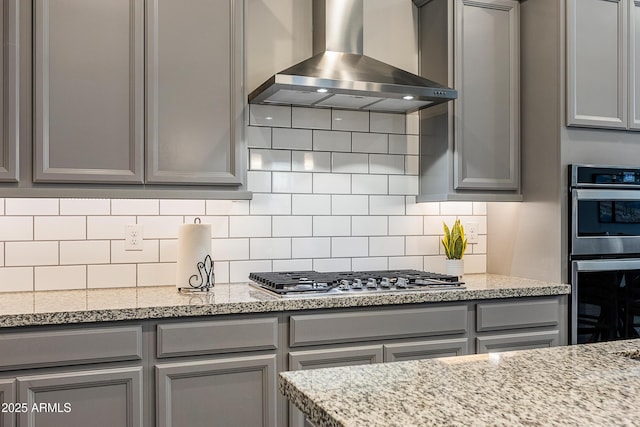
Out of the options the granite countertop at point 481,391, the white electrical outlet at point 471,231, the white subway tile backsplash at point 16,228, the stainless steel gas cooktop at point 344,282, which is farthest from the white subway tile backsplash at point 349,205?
the granite countertop at point 481,391

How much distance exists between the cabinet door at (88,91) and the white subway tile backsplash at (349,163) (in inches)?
42.3

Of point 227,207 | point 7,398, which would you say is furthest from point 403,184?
point 7,398

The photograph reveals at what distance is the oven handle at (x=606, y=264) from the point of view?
298cm

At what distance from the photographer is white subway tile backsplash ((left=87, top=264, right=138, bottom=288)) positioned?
2799mm

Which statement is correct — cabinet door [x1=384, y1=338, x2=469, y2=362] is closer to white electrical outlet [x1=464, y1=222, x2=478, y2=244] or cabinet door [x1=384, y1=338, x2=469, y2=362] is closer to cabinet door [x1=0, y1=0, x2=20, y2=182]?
white electrical outlet [x1=464, y1=222, x2=478, y2=244]

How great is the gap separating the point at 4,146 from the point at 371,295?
161 centimetres

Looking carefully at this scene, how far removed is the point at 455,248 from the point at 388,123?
78 cm

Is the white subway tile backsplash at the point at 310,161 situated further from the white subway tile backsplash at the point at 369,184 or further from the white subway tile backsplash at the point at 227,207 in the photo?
the white subway tile backsplash at the point at 227,207

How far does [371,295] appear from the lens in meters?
2.58

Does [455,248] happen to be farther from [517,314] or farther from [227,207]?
[227,207]

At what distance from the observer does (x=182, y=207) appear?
9.65 feet

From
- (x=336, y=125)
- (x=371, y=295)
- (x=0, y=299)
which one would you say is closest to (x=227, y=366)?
(x=371, y=295)

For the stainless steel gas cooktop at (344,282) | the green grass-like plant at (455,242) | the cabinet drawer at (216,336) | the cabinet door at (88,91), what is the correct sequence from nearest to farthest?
1. the cabinet drawer at (216,336)
2. the cabinet door at (88,91)
3. the stainless steel gas cooktop at (344,282)
4. the green grass-like plant at (455,242)

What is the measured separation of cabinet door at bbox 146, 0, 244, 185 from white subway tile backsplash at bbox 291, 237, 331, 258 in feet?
1.95
